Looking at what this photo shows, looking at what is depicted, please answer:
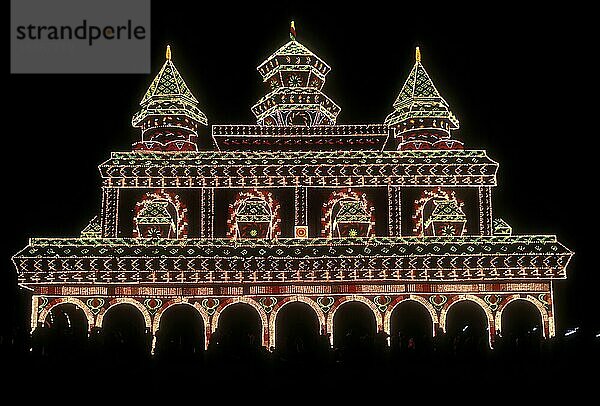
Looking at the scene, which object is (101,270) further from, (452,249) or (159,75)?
(452,249)

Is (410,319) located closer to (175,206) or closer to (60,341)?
(175,206)

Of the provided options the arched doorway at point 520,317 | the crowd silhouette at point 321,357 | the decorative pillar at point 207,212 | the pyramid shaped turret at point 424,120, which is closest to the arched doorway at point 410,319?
the arched doorway at point 520,317

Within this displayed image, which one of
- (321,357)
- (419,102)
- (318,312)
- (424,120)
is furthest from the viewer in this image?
(419,102)

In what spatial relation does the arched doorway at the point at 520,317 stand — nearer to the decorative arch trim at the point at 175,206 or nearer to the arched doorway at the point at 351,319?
the arched doorway at the point at 351,319

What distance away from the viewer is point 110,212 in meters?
33.5

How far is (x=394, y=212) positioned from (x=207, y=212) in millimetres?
6636

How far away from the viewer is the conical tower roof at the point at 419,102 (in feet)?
119

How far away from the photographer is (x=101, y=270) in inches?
1236

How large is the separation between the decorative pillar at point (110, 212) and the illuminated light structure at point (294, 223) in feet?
0.16

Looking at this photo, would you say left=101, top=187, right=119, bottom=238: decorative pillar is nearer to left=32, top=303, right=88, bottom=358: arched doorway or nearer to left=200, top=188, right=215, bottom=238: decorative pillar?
left=200, top=188, right=215, bottom=238: decorative pillar

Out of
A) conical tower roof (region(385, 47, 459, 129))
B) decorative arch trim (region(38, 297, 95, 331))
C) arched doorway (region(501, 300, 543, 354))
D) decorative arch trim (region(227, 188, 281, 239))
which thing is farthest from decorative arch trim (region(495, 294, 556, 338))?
decorative arch trim (region(38, 297, 95, 331))

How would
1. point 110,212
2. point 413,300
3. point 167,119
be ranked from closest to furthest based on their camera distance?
point 413,300
point 110,212
point 167,119

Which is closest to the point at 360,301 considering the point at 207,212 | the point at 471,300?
the point at 471,300

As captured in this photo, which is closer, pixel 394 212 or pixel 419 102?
pixel 394 212
